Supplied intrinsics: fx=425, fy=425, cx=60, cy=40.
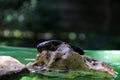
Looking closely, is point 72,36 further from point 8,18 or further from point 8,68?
point 8,68

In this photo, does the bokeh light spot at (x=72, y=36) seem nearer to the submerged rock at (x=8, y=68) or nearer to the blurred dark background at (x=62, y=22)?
the blurred dark background at (x=62, y=22)

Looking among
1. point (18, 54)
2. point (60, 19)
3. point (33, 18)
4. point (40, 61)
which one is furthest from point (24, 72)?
point (60, 19)

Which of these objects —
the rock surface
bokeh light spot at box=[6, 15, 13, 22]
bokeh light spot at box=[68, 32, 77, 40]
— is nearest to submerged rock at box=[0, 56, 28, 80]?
the rock surface

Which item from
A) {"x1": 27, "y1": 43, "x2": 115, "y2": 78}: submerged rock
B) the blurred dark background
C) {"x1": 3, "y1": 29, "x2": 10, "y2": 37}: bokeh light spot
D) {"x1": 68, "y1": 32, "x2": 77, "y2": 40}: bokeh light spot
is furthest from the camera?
{"x1": 68, "y1": 32, "x2": 77, "y2": 40}: bokeh light spot

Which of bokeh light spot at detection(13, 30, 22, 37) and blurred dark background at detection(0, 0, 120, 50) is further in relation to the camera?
bokeh light spot at detection(13, 30, 22, 37)

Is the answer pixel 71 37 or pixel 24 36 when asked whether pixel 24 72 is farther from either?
pixel 71 37

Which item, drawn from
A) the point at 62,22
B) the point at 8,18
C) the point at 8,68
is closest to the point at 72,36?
the point at 62,22

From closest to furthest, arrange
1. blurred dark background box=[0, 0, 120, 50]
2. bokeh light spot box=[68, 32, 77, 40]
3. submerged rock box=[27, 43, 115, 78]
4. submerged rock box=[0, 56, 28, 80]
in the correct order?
submerged rock box=[0, 56, 28, 80]
submerged rock box=[27, 43, 115, 78]
blurred dark background box=[0, 0, 120, 50]
bokeh light spot box=[68, 32, 77, 40]

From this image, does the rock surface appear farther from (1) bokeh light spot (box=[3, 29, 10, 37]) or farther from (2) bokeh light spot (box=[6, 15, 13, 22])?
(1) bokeh light spot (box=[3, 29, 10, 37])

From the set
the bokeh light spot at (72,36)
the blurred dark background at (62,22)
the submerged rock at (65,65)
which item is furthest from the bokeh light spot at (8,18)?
the submerged rock at (65,65)
